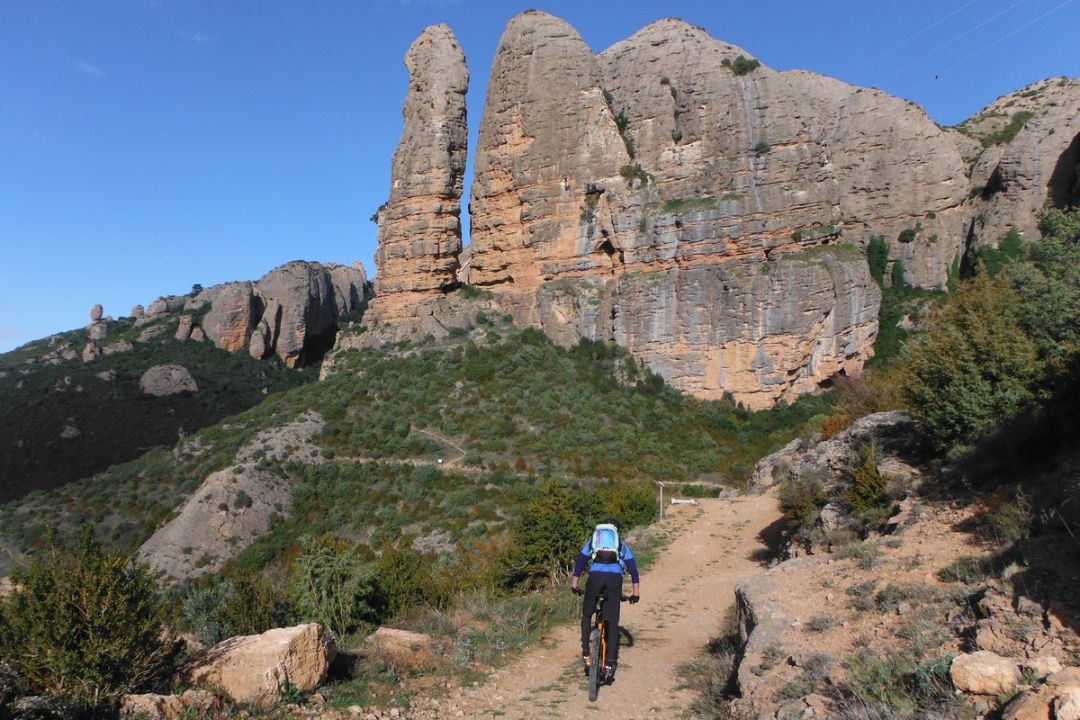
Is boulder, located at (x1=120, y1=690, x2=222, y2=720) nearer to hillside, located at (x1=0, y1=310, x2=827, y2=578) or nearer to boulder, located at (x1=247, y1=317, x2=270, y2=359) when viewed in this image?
hillside, located at (x1=0, y1=310, x2=827, y2=578)

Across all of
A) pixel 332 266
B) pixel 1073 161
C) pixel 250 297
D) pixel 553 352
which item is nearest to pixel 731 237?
pixel 553 352

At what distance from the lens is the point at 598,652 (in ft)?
18.2

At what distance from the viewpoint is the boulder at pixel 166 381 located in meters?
42.4

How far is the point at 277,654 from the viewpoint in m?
4.71

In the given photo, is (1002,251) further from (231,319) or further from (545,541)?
(231,319)

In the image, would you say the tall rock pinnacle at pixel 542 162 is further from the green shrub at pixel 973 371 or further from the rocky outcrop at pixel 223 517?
the green shrub at pixel 973 371

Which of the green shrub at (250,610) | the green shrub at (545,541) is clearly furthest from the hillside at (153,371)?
the green shrub at (250,610)

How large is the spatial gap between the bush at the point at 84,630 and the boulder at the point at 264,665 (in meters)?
0.29

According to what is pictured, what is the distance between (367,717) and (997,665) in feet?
13.6

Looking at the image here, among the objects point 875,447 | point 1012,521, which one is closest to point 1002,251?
point 875,447

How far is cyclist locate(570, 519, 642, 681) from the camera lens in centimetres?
553

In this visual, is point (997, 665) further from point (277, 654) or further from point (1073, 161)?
point (1073, 161)

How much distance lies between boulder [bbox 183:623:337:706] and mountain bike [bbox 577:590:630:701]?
2269mm

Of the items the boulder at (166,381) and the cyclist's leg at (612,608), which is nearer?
the cyclist's leg at (612,608)
